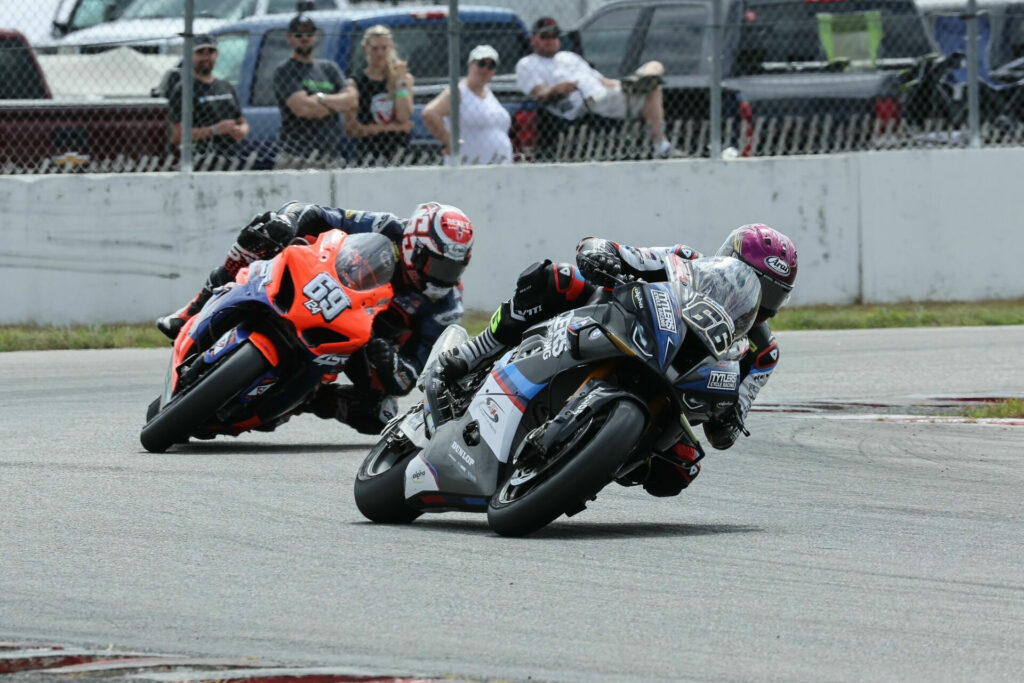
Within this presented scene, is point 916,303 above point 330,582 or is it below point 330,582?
below

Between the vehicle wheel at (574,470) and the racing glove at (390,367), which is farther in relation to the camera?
the racing glove at (390,367)

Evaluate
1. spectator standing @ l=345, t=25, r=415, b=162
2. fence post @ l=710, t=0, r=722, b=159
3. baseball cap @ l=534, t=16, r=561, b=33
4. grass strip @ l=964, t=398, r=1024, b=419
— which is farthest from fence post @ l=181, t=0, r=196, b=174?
grass strip @ l=964, t=398, r=1024, b=419

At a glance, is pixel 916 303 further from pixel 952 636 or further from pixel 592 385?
pixel 952 636

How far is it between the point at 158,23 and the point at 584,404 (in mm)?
9467

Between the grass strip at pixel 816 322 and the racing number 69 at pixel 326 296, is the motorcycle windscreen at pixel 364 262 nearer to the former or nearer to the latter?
the racing number 69 at pixel 326 296

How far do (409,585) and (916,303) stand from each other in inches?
383

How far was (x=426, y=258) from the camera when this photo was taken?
7742 millimetres

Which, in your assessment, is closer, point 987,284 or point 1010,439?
point 1010,439

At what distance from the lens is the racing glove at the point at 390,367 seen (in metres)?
8.08

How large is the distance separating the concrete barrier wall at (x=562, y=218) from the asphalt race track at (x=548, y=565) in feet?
13.8

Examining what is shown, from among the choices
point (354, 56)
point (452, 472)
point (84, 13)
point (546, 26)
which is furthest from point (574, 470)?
point (84, 13)

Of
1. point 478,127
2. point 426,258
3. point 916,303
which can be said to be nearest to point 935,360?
point 916,303

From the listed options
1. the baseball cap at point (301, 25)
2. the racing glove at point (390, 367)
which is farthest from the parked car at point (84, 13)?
the racing glove at point (390, 367)

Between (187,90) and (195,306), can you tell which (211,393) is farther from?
(187,90)
